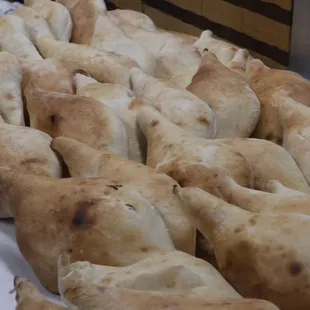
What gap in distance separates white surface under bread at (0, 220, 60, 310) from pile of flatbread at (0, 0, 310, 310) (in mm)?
29

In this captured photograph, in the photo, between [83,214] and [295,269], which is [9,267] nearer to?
[83,214]

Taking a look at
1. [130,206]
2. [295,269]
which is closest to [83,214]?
[130,206]

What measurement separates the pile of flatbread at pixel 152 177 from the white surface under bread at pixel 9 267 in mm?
29

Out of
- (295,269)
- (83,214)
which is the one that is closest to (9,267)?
(83,214)

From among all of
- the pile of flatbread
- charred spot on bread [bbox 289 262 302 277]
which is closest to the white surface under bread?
the pile of flatbread

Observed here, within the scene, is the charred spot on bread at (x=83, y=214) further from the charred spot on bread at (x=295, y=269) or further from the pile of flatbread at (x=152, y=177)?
the charred spot on bread at (x=295, y=269)

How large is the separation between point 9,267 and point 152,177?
0.51 feet

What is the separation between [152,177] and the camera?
21.9 inches

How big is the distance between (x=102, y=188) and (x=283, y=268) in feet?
0.54

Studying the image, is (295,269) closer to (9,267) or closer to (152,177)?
(152,177)

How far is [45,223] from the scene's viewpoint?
51 cm

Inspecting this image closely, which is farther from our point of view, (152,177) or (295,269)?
(152,177)

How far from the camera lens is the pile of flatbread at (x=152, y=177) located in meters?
0.44

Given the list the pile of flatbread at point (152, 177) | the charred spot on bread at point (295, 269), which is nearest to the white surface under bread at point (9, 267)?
the pile of flatbread at point (152, 177)
